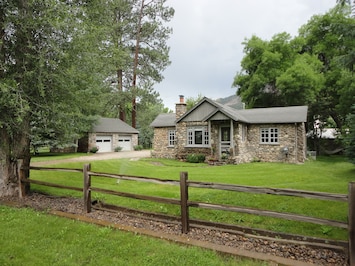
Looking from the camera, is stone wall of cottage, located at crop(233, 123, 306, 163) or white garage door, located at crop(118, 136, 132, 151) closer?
stone wall of cottage, located at crop(233, 123, 306, 163)

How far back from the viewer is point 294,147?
1630 cm

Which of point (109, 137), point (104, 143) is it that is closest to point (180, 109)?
point (109, 137)

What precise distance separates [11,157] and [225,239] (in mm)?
6454

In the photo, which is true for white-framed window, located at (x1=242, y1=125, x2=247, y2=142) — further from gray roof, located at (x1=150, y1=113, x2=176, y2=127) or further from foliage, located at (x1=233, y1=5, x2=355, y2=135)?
foliage, located at (x1=233, y1=5, x2=355, y2=135)

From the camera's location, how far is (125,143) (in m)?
28.1

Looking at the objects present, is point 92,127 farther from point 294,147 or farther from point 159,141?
point 294,147

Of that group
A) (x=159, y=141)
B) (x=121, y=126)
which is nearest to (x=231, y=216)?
(x=159, y=141)

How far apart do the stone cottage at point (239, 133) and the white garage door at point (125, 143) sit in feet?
32.9

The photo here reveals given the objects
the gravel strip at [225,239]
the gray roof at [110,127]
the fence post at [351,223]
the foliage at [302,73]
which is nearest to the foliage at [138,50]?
the gray roof at [110,127]

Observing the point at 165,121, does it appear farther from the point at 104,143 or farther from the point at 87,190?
the point at 87,190

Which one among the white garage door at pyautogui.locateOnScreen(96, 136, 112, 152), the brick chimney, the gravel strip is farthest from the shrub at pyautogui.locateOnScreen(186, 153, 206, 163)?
the white garage door at pyautogui.locateOnScreen(96, 136, 112, 152)

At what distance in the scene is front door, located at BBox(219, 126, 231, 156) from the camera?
16.6 metres

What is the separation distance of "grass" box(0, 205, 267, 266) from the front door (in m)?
12.6

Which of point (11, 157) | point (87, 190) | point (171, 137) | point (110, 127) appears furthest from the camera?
point (110, 127)
